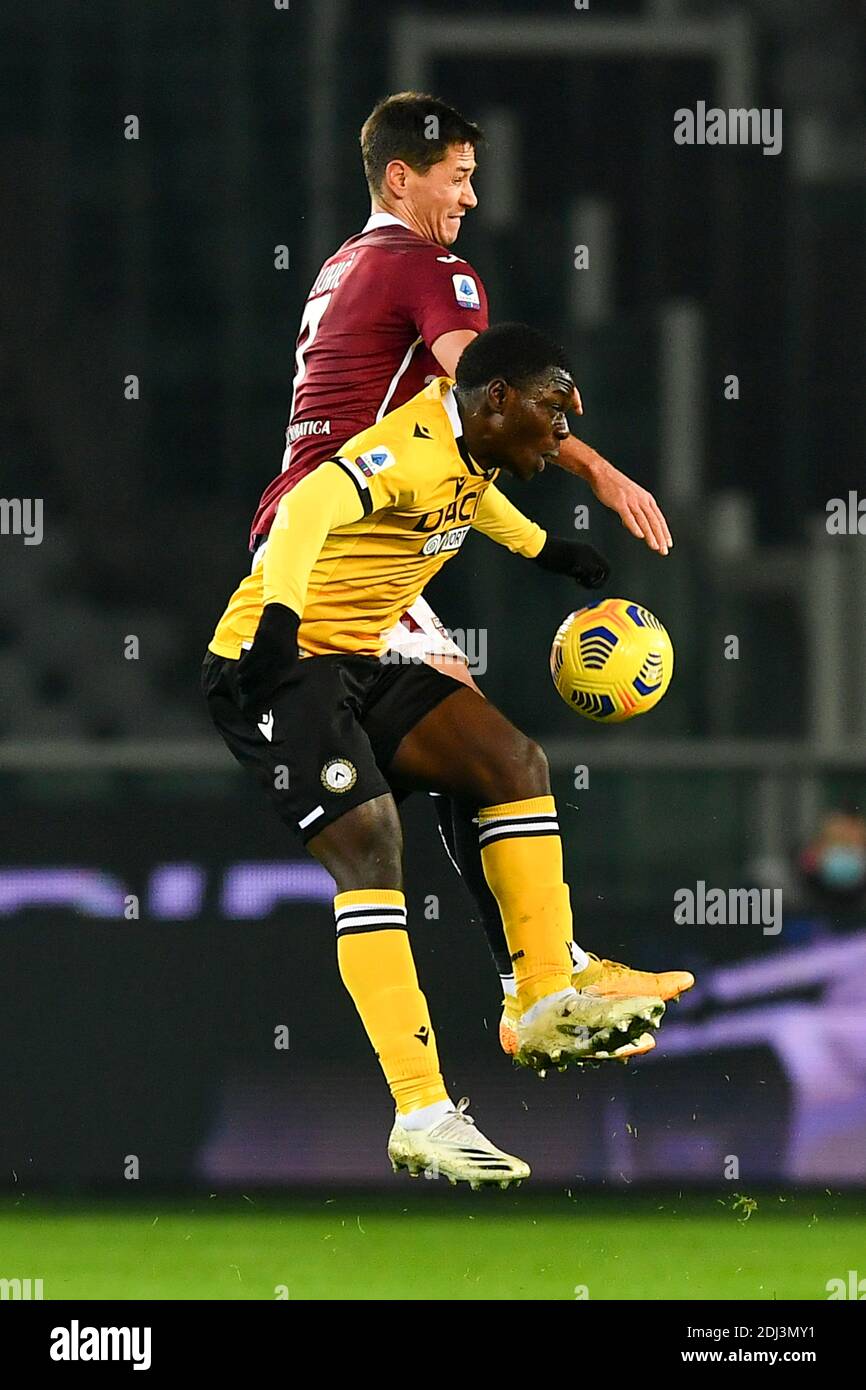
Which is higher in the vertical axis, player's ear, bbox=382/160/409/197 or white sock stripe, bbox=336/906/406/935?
player's ear, bbox=382/160/409/197

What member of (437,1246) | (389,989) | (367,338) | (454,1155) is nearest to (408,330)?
(367,338)

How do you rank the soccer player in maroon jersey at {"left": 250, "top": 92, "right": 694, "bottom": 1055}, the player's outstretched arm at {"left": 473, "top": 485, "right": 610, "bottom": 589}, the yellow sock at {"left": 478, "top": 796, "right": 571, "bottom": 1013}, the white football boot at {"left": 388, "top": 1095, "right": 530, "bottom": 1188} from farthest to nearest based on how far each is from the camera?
the player's outstretched arm at {"left": 473, "top": 485, "right": 610, "bottom": 589} → the soccer player in maroon jersey at {"left": 250, "top": 92, "right": 694, "bottom": 1055} → the yellow sock at {"left": 478, "top": 796, "right": 571, "bottom": 1013} → the white football boot at {"left": 388, "top": 1095, "right": 530, "bottom": 1188}

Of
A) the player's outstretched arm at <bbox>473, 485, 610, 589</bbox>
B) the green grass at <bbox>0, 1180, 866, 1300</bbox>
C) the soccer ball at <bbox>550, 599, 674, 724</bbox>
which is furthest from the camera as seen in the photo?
the green grass at <bbox>0, 1180, 866, 1300</bbox>

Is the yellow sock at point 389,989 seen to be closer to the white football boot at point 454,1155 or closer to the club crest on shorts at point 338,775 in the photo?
the white football boot at point 454,1155

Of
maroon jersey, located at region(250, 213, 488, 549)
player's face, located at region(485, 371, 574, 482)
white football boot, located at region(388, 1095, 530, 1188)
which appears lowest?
white football boot, located at region(388, 1095, 530, 1188)

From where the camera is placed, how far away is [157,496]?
728 centimetres

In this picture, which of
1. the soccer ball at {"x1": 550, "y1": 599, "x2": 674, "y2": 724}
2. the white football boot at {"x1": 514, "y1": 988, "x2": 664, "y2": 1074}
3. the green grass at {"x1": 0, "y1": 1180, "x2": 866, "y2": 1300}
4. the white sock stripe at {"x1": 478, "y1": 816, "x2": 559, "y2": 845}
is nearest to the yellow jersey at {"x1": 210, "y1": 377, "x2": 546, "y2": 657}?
the soccer ball at {"x1": 550, "y1": 599, "x2": 674, "y2": 724}

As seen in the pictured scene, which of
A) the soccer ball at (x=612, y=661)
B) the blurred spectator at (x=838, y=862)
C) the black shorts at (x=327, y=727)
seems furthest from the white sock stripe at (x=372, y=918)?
the blurred spectator at (x=838, y=862)

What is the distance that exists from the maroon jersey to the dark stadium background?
2459mm

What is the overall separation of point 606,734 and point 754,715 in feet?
1.79

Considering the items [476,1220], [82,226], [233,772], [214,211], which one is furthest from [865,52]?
[476,1220]

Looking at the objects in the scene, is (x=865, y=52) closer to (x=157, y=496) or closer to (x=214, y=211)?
(x=214, y=211)

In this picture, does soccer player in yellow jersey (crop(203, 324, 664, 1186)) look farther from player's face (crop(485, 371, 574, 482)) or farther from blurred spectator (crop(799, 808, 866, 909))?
blurred spectator (crop(799, 808, 866, 909))

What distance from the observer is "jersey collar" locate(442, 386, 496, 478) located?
170 inches
